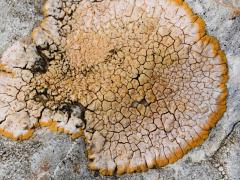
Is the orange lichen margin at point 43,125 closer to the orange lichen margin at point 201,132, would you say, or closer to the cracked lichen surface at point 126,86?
the cracked lichen surface at point 126,86

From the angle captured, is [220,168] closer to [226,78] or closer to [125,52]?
[226,78]

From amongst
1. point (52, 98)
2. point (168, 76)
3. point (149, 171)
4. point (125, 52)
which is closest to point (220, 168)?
point (149, 171)

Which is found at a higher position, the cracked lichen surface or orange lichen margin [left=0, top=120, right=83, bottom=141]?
the cracked lichen surface

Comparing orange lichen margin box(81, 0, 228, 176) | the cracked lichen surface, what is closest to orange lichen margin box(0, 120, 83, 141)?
the cracked lichen surface

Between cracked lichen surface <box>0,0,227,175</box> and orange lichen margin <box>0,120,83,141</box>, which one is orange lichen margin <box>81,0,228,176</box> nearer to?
cracked lichen surface <box>0,0,227,175</box>

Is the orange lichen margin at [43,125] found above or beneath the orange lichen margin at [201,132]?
beneath

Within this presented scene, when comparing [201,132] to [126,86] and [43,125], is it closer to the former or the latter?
[126,86]

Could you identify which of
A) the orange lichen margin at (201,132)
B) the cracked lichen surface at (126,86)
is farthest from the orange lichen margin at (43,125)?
the orange lichen margin at (201,132)

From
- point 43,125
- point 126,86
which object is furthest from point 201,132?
point 43,125
